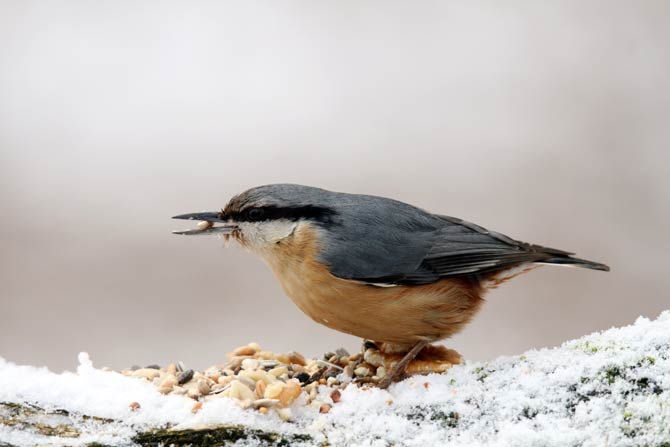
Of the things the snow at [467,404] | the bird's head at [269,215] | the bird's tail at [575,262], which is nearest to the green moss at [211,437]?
the snow at [467,404]

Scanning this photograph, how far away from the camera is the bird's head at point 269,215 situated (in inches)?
90.4

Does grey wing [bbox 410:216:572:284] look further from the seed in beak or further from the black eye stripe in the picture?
the seed in beak

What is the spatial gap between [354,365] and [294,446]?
2.51 ft

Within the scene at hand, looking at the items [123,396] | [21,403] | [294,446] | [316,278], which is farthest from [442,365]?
[21,403]

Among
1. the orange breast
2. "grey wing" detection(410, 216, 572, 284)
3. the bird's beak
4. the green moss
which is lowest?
the green moss

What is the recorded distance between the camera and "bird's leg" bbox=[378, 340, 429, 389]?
2101 millimetres

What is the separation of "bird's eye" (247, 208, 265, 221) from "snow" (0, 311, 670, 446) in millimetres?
584

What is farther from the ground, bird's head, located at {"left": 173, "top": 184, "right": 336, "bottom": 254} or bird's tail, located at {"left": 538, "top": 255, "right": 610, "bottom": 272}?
bird's head, located at {"left": 173, "top": 184, "right": 336, "bottom": 254}

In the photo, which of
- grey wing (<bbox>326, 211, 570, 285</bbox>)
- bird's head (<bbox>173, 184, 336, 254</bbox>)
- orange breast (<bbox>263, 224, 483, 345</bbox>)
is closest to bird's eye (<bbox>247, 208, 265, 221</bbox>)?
bird's head (<bbox>173, 184, 336, 254</bbox>)

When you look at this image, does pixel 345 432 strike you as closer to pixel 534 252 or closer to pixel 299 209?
pixel 299 209

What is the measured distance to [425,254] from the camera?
7.52 ft

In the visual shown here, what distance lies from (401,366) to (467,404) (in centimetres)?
40

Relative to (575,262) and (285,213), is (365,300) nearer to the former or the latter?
(285,213)

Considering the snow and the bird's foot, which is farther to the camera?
the bird's foot
